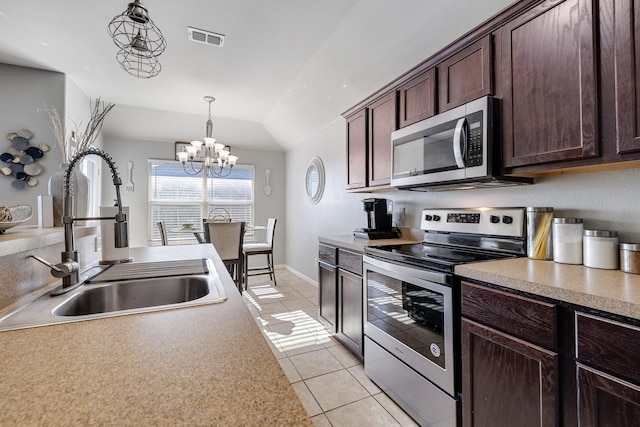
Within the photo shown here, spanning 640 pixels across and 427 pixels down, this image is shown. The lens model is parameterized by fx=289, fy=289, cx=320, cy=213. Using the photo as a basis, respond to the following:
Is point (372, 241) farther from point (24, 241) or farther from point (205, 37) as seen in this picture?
point (205, 37)

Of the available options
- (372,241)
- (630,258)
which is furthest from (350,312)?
(630,258)

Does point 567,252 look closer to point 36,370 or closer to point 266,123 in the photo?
point 36,370

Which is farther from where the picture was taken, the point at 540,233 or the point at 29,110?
the point at 29,110

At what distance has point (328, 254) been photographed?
2.63 metres

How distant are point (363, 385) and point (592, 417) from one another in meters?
1.30

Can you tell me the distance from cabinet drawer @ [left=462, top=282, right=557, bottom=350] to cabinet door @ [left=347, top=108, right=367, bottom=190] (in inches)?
60.2

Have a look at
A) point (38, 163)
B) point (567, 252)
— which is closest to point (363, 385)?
point (567, 252)

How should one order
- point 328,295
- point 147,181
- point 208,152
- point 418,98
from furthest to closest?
point 147,181 < point 208,152 < point 328,295 < point 418,98

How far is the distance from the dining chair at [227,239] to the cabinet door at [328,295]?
0.97 m

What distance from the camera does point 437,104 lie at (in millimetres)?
1898

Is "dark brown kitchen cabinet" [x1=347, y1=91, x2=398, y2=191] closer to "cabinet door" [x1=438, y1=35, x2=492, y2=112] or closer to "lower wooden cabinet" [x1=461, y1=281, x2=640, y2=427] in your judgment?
"cabinet door" [x1=438, y1=35, x2=492, y2=112]

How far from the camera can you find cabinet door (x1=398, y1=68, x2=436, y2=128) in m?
1.93

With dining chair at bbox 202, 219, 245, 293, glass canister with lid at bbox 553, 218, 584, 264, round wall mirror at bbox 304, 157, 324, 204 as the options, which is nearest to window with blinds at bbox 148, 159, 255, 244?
round wall mirror at bbox 304, 157, 324, 204

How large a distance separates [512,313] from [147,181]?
5.28 meters
